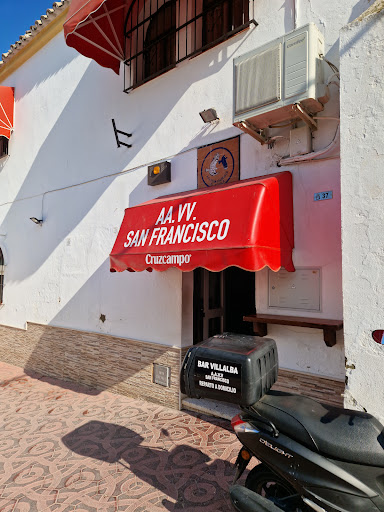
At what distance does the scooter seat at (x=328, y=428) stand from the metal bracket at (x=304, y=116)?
3.24m

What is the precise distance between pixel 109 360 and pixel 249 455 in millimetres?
4414

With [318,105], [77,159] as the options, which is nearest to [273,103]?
[318,105]

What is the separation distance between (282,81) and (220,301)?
4.07 meters

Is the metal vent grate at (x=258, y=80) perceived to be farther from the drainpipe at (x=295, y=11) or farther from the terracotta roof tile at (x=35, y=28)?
the terracotta roof tile at (x=35, y=28)

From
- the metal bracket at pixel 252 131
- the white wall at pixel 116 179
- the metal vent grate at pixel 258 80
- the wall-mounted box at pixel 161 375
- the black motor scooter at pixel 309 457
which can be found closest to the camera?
the black motor scooter at pixel 309 457

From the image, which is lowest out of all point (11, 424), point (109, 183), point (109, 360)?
point (11, 424)

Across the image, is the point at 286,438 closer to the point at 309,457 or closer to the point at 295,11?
the point at 309,457

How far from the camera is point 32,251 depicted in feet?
30.2

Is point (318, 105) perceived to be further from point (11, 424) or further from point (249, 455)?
point (11, 424)

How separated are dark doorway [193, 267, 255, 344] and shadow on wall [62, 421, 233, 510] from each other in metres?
1.92

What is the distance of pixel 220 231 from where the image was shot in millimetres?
4363

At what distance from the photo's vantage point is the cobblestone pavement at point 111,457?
359cm

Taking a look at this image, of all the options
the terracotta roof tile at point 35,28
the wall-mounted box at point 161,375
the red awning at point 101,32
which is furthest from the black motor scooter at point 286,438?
the terracotta roof tile at point 35,28

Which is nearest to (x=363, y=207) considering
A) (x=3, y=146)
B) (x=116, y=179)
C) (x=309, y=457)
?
(x=309, y=457)
